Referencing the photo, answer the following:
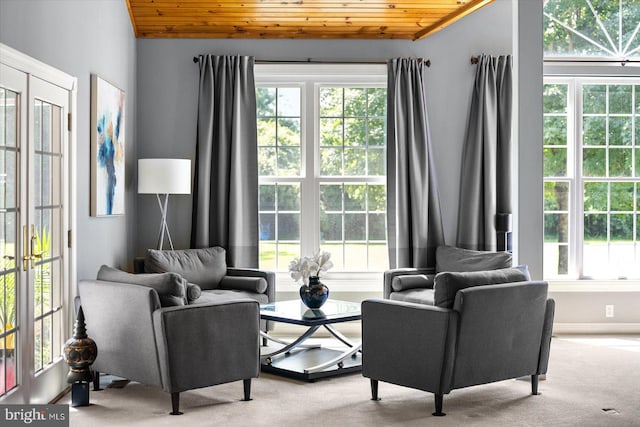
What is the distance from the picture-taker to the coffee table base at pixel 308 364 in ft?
17.5

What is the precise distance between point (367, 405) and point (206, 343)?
3.45ft

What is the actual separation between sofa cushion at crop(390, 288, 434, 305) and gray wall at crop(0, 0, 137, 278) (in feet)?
7.82

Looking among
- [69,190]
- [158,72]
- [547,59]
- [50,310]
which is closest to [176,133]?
[158,72]

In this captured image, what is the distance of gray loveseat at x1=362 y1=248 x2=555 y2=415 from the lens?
4.35 m

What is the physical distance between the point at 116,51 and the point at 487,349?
3926mm

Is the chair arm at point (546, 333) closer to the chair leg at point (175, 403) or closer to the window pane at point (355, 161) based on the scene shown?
the chair leg at point (175, 403)

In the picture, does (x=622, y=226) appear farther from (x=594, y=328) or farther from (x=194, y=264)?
(x=194, y=264)

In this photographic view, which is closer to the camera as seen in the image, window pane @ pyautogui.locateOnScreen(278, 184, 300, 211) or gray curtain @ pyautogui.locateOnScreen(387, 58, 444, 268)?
gray curtain @ pyautogui.locateOnScreen(387, 58, 444, 268)

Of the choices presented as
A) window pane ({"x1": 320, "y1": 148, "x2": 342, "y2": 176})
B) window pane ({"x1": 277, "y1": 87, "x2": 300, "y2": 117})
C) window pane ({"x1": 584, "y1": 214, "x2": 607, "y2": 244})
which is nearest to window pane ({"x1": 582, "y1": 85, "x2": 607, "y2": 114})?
window pane ({"x1": 584, "y1": 214, "x2": 607, "y2": 244})

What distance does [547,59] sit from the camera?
23.7 feet

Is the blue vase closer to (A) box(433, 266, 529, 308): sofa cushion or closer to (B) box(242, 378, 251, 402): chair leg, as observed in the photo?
(B) box(242, 378, 251, 402): chair leg

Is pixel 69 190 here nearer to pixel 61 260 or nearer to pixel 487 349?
pixel 61 260

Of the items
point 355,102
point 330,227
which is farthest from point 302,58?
point 330,227

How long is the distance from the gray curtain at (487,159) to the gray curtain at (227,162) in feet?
6.61
